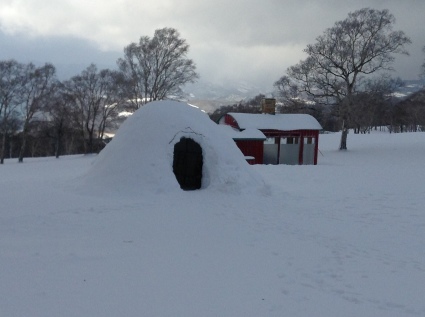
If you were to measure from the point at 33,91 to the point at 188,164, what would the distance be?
27317mm

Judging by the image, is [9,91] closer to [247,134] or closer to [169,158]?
[247,134]

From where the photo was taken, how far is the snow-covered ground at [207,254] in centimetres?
416

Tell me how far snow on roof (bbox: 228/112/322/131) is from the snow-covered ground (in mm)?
12844

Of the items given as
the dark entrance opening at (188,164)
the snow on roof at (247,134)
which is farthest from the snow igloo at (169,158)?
the snow on roof at (247,134)

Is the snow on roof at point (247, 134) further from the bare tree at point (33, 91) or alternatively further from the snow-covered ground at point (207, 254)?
the bare tree at point (33, 91)

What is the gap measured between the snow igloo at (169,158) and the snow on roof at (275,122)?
37.6 feet

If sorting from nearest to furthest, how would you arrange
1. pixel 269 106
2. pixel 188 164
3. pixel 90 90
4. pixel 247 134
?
pixel 188 164 → pixel 247 134 → pixel 269 106 → pixel 90 90

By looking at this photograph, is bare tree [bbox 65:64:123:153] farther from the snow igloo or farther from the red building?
the snow igloo

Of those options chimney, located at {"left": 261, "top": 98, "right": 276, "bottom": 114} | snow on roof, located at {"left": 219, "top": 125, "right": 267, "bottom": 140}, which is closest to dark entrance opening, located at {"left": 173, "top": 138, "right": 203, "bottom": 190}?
snow on roof, located at {"left": 219, "top": 125, "right": 267, "bottom": 140}

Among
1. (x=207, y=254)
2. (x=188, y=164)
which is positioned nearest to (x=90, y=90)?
(x=188, y=164)

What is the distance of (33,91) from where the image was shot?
33.5 m

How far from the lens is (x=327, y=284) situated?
4824 mm

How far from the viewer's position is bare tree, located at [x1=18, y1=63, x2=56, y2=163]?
32787mm

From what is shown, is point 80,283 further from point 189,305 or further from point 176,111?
point 176,111
